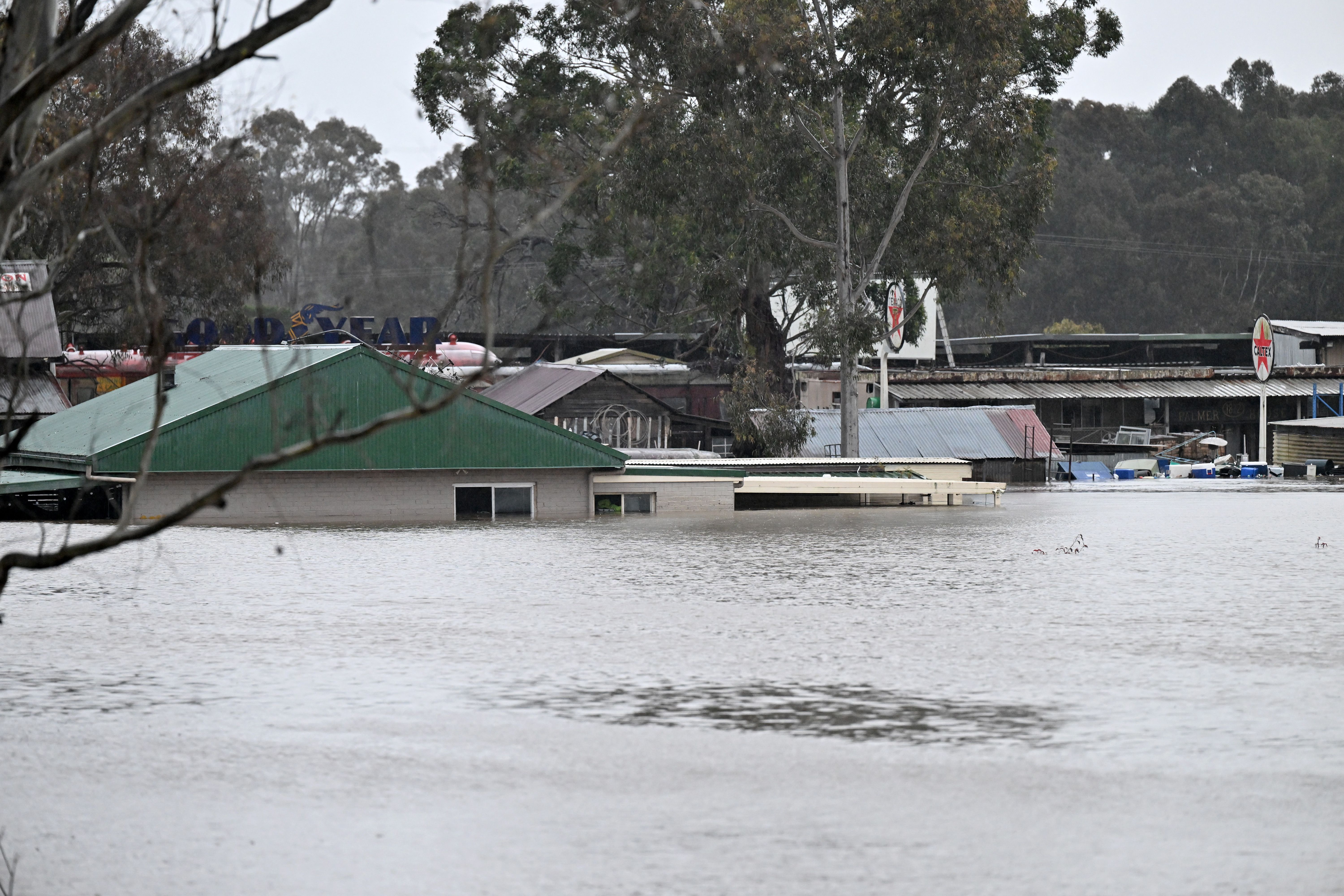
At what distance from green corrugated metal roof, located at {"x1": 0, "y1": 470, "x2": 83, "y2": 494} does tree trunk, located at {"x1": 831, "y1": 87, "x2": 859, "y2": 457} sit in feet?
71.7

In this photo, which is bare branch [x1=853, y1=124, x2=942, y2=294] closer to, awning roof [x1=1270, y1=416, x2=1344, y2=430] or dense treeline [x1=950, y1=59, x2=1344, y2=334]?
awning roof [x1=1270, y1=416, x2=1344, y2=430]

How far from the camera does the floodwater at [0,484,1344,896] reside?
929 cm

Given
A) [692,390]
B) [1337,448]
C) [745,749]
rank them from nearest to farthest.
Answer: [745,749] < [692,390] < [1337,448]

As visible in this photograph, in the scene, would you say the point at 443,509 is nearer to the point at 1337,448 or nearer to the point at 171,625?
the point at 171,625

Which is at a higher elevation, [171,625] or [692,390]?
[692,390]

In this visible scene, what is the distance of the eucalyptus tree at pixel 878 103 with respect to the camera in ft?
143

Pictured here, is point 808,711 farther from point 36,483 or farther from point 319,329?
point 319,329

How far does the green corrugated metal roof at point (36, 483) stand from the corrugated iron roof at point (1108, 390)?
119 feet

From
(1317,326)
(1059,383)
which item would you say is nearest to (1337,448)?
(1059,383)

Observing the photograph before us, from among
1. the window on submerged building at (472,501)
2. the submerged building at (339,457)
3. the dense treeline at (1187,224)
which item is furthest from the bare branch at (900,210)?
the dense treeline at (1187,224)

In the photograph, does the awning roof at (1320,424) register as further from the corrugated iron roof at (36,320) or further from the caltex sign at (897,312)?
the corrugated iron roof at (36,320)

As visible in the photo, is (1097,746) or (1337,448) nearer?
(1097,746)

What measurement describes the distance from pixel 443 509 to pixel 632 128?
99.1 ft

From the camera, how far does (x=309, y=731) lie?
12.8m
